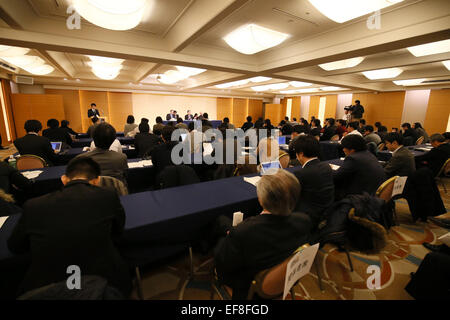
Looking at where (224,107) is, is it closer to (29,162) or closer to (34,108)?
(34,108)

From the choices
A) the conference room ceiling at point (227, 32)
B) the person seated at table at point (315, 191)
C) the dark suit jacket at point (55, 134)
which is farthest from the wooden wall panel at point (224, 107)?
the person seated at table at point (315, 191)

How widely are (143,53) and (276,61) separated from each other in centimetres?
308

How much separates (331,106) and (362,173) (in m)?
11.2

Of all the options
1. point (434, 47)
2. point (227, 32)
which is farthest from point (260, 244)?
point (434, 47)

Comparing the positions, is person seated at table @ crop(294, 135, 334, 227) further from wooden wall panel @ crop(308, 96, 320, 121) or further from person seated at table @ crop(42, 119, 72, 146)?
wooden wall panel @ crop(308, 96, 320, 121)

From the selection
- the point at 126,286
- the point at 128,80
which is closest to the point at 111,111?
the point at 128,80

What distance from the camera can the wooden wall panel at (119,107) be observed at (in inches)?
439

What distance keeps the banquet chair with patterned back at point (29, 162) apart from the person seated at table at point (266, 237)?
3489 mm

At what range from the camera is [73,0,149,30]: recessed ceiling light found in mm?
2299

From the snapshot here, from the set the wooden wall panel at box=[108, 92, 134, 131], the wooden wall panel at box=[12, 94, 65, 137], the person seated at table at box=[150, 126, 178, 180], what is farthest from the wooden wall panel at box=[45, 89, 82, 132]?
the person seated at table at box=[150, 126, 178, 180]

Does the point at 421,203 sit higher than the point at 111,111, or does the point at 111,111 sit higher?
the point at 111,111

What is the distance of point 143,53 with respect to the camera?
4.19 m

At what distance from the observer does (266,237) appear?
1.09 m
